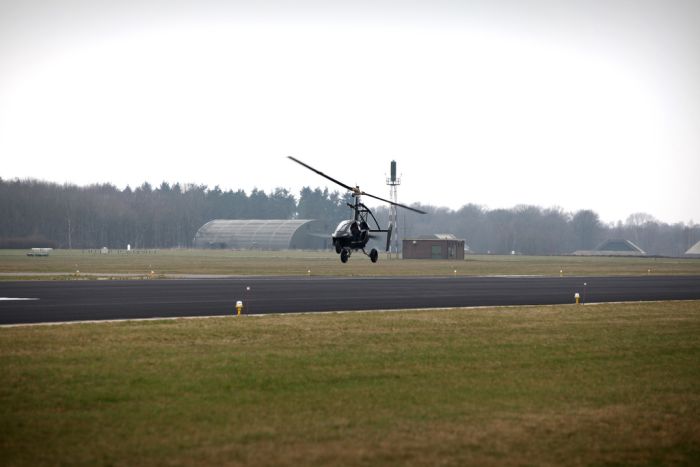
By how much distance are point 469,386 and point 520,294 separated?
101ft

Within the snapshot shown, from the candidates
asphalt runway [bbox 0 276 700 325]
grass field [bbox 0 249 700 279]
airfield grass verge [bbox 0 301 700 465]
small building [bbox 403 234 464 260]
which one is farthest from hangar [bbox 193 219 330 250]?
airfield grass verge [bbox 0 301 700 465]

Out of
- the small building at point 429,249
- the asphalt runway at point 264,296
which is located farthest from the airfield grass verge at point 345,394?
the small building at point 429,249

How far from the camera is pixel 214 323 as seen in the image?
30.3 meters

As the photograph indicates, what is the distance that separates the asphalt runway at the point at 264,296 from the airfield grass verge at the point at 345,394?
232 inches

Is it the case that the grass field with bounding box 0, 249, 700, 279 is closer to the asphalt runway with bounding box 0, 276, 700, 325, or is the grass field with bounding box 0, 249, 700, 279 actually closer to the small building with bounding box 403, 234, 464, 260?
the small building with bounding box 403, 234, 464, 260

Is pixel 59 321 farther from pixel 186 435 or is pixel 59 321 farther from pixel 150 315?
pixel 186 435

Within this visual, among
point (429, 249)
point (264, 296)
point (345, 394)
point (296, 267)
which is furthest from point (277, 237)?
point (345, 394)

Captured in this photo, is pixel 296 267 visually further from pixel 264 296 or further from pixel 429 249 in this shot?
pixel 264 296

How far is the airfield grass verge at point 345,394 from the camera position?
14.1 meters

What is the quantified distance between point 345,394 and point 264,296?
1074 inches

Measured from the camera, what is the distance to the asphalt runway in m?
35.4

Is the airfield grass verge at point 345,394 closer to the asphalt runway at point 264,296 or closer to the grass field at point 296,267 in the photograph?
the asphalt runway at point 264,296

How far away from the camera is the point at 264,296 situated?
4553cm

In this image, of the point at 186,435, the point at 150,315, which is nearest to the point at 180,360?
the point at 186,435
